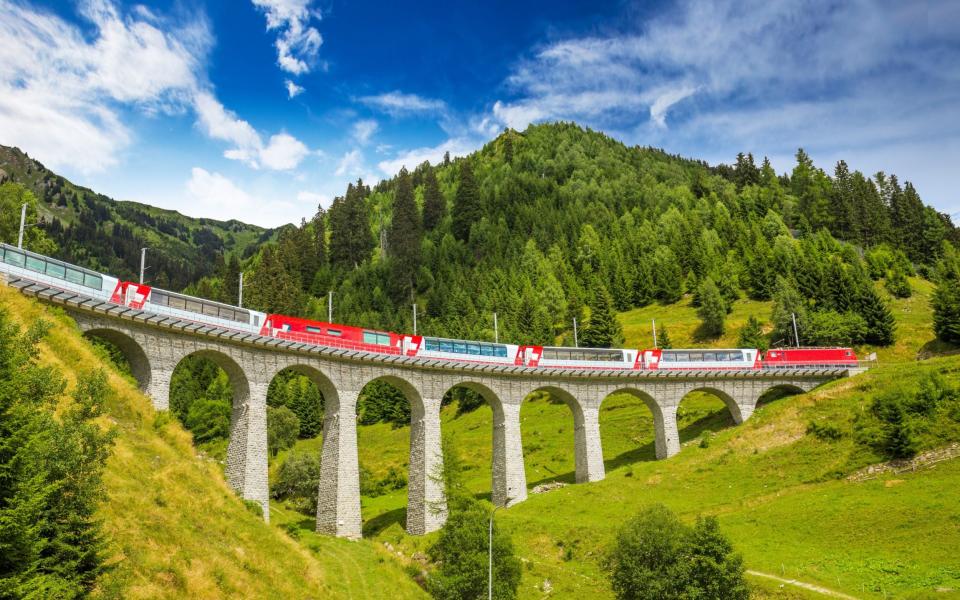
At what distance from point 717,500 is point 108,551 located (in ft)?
145

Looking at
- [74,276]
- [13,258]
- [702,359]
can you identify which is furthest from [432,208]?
[13,258]

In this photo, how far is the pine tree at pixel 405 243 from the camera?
13575cm

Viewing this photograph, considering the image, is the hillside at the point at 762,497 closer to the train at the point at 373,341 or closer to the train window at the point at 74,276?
the train at the point at 373,341

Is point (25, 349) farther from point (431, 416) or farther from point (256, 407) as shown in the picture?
point (431, 416)

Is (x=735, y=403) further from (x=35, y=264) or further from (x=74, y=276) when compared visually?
(x=35, y=264)

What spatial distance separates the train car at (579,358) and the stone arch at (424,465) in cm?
1088

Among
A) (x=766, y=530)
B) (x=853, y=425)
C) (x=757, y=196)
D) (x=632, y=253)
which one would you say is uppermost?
(x=757, y=196)

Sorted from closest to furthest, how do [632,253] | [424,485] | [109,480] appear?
1. [109,480]
2. [424,485]
3. [632,253]

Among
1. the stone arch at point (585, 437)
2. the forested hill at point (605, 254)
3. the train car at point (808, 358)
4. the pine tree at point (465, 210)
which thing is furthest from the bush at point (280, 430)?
the pine tree at point (465, 210)

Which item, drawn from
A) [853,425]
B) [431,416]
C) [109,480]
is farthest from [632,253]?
[109,480]

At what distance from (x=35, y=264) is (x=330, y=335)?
19.6m

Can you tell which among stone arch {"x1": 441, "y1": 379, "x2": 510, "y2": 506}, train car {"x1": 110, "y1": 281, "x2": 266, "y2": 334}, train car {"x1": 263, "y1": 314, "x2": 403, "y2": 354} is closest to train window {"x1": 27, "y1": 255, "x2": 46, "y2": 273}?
train car {"x1": 110, "y1": 281, "x2": 266, "y2": 334}

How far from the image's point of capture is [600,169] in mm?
199125

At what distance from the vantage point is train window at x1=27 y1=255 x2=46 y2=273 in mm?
35219
